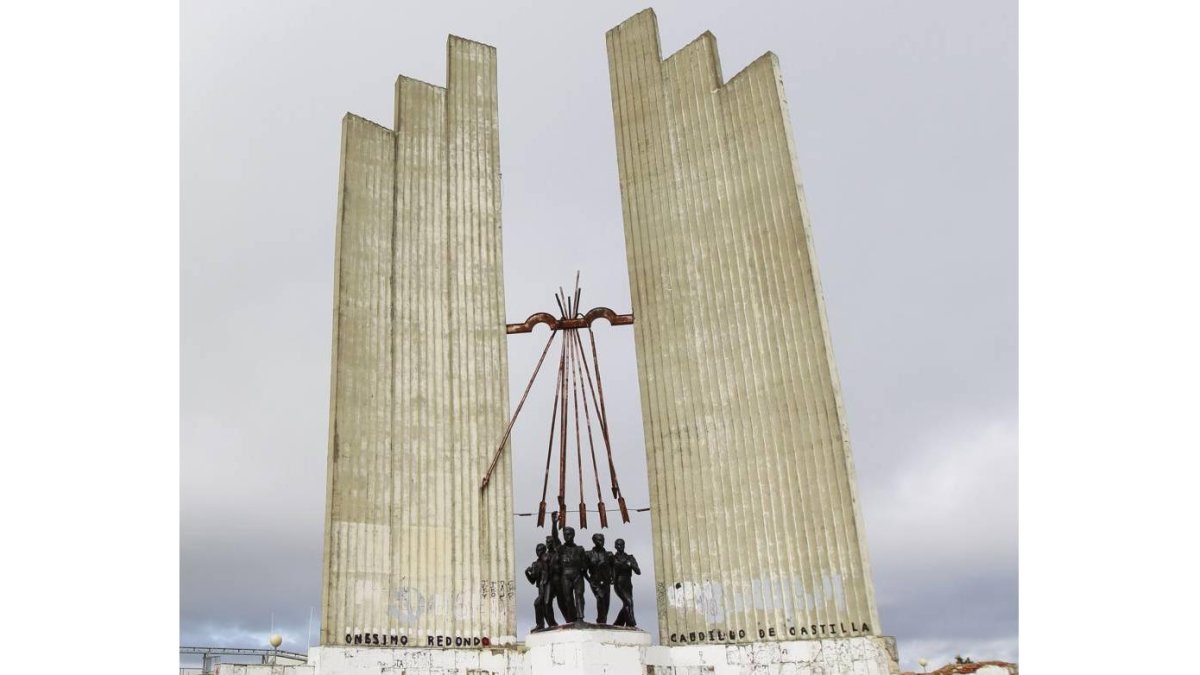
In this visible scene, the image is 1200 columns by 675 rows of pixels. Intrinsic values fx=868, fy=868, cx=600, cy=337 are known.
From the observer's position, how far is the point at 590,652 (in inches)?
372

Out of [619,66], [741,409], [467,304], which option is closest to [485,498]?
[467,304]

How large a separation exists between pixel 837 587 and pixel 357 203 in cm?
762

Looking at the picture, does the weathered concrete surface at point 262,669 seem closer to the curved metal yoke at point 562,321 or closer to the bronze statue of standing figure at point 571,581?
the bronze statue of standing figure at point 571,581

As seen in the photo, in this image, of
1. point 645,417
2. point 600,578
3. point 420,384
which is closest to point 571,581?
point 600,578

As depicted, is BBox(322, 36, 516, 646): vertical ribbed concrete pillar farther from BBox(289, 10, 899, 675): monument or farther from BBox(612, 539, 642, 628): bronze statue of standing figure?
BBox(612, 539, 642, 628): bronze statue of standing figure

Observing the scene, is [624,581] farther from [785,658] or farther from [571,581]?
[785,658]

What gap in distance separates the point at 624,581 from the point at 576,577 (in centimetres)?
61

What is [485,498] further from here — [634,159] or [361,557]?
[634,159]

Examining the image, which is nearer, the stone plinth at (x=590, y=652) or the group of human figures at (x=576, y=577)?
the stone plinth at (x=590, y=652)

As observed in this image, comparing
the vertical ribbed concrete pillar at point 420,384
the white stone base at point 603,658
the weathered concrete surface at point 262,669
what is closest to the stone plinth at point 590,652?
the white stone base at point 603,658

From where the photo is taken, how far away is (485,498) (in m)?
11.0

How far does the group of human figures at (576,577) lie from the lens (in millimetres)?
10273

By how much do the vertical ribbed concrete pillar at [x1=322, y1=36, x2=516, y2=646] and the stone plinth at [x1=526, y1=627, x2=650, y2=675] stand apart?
3.02 ft

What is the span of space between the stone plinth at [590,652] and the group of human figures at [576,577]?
50 cm
